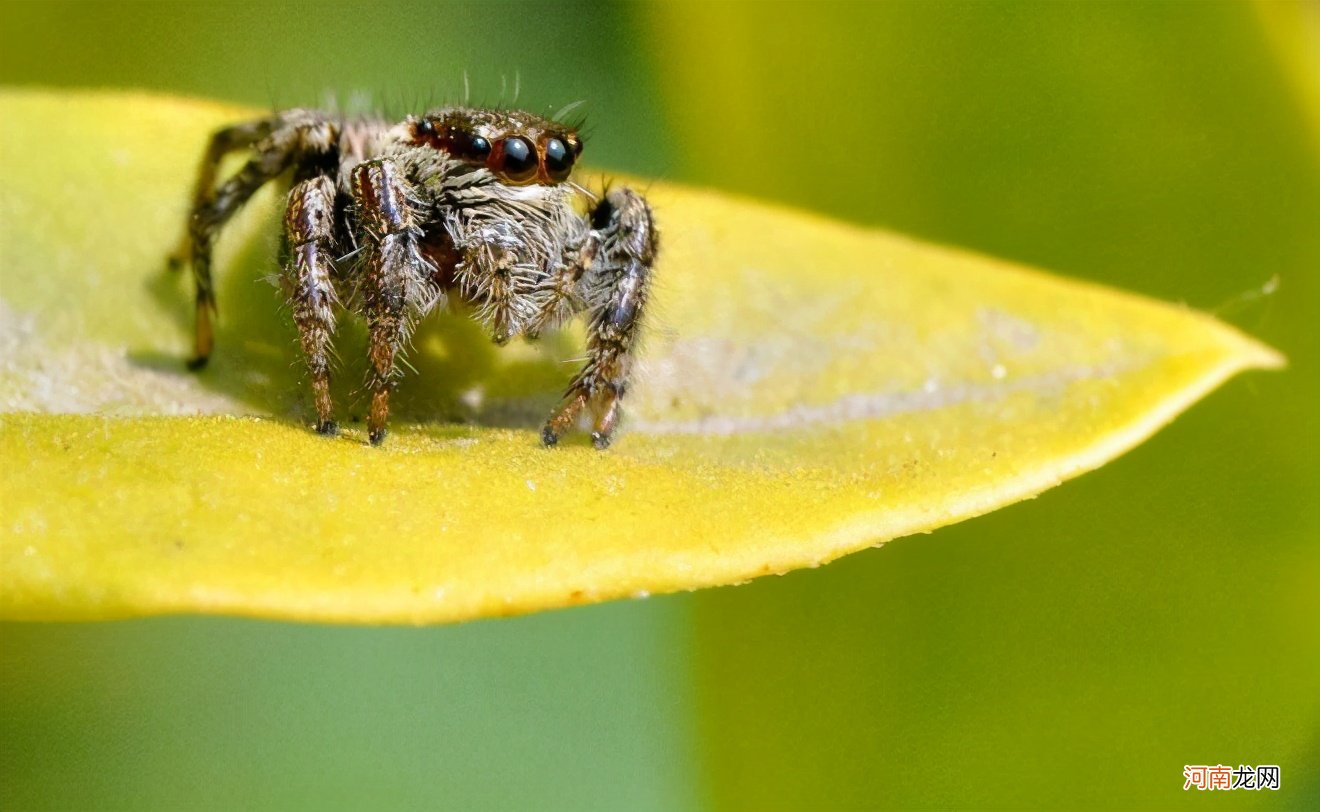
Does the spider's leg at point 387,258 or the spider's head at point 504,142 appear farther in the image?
the spider's head at point 504,142

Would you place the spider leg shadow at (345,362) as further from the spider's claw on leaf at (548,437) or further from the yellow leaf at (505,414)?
the spider's claw on leaf at (548,437)

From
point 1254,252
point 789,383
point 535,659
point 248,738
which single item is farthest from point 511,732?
point 1254,252

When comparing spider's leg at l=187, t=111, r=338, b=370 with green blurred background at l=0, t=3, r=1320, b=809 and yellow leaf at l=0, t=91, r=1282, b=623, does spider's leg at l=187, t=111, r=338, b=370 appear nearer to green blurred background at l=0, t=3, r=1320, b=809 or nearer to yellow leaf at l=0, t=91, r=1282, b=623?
yellow leaf at l=0, t=91, r=1282, b=623

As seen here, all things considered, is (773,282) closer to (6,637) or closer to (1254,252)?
(1254,252)

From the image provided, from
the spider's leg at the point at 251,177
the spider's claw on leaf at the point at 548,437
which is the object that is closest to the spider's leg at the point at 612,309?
the spider's claw on leaf at the point at 548,437

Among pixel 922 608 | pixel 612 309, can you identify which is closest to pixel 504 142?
pixel 612 309

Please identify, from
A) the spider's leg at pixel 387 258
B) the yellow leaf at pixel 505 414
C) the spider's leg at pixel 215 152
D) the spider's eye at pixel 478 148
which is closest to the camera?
the yellow leaf at pixel 505 414

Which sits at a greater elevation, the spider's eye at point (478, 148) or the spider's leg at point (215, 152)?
the spider's leg at point (215, 152)

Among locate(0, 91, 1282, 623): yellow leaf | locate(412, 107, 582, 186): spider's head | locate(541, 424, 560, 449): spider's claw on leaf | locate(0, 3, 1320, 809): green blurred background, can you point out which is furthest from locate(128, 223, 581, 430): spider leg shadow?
locate(0, 3, 1320, 809): green blurred background
